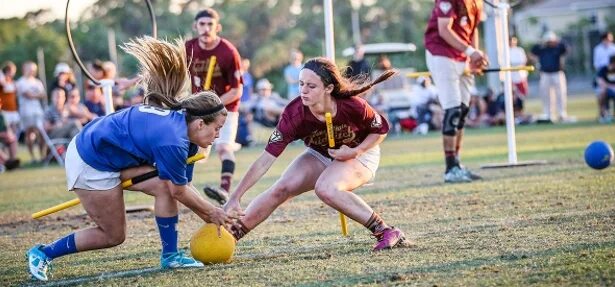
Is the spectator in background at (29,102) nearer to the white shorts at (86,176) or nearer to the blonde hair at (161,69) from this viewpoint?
the blonde hair at (161,69)

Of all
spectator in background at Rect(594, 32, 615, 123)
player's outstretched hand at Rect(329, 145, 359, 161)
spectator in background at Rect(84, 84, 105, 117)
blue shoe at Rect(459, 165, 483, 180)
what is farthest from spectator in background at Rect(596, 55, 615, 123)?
player's outstretched hand at Rect(329, 145, 359, 161)

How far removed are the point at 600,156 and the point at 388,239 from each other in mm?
5110

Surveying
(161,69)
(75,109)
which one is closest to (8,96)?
(75,109)

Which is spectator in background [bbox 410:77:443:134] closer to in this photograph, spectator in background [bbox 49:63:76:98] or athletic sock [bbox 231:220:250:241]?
spectator in background [bbox 49:63:76:98]

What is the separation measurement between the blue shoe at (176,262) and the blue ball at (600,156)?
597 cm

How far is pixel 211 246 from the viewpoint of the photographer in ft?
22.2

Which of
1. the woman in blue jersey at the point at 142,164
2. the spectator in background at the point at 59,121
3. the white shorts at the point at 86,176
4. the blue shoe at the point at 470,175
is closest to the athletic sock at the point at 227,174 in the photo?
the blue shoe at the point at 470,175

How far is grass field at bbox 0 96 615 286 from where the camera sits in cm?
603

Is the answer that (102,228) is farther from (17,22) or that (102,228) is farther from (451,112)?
(17,22)

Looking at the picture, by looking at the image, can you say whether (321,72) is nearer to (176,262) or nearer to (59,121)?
(176,262)

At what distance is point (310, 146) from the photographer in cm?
762

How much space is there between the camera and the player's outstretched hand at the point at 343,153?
7.31m

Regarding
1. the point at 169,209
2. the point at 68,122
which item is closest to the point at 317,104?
the point at 169,209

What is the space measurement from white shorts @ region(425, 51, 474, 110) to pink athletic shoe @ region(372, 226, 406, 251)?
462 centimetres
